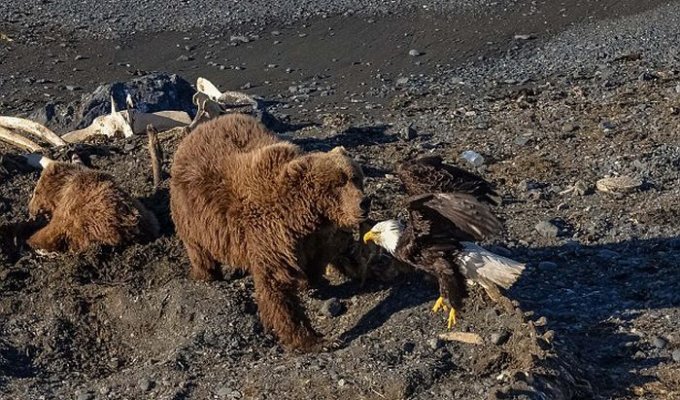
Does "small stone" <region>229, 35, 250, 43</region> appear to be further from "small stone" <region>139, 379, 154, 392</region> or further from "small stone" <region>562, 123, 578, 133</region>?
"small stone" <region>139, 379, 154, 392</region>

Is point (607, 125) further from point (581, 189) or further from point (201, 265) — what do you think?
point (201, 265)

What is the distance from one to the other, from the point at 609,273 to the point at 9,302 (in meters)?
4.74

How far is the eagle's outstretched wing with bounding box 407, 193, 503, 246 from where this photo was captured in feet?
25.8

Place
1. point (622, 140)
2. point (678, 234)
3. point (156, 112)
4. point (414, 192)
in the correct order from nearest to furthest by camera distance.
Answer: point (414, 192), point (678, 234), point (622, 140), point (156, 112)

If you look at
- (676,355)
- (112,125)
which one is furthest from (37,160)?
(676,355)

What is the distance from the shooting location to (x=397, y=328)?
829 cm

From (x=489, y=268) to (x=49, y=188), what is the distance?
4.31 meters

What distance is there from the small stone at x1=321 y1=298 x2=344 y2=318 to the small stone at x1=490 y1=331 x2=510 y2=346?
55.1 inches

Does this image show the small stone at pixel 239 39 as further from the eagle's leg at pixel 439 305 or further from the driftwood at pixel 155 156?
the eagle's leg at pixel 439 305

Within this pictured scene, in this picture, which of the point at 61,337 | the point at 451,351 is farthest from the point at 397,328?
the point at 61,337

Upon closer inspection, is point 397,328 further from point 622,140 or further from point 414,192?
point 622,140

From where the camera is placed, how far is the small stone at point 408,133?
502 inches

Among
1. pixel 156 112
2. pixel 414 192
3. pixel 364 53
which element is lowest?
pixel 364 53

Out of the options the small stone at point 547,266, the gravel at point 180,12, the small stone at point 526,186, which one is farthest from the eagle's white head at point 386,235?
the gravel at point 180,12
